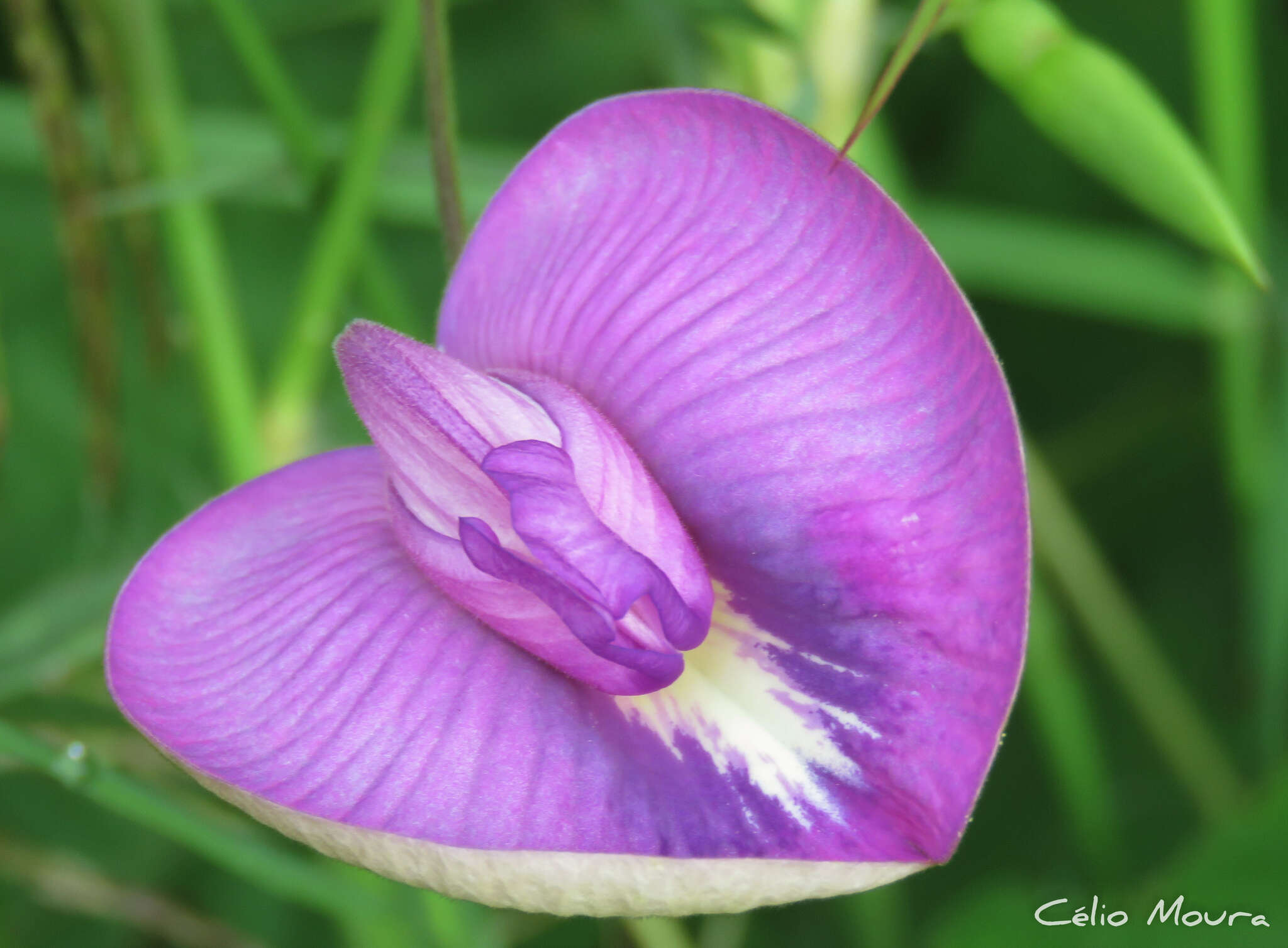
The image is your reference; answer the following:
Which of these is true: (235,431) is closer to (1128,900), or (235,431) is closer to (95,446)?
(95,446)

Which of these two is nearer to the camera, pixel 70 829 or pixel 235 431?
pixel 235 431

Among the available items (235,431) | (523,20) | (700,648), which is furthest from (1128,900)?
(523,20)

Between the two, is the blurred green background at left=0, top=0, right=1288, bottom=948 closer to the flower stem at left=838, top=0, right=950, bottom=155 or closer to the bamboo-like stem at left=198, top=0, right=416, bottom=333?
the bamboo-like stem at left=198, top=0, right=416, bottom=333

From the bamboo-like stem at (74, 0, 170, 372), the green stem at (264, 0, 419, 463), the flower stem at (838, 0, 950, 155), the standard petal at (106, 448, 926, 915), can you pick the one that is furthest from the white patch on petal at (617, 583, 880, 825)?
the bamboo-like stem at (74, 0, 170, 372)

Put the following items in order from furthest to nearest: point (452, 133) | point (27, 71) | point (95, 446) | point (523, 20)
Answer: point (523, 20), point (95, 446), point (27, 71), point (452, 133)

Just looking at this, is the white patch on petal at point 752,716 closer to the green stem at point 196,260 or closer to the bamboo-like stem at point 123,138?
the green stem at point 196,260

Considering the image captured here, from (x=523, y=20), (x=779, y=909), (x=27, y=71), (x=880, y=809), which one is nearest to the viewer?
(x=880, y=809)
